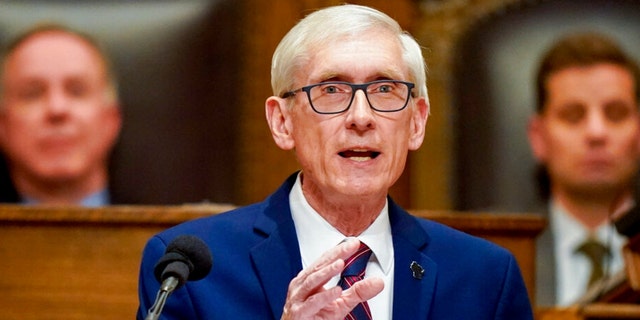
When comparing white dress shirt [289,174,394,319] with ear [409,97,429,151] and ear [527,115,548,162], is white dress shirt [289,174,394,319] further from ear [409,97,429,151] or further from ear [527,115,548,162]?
ear [527,115,548,162]

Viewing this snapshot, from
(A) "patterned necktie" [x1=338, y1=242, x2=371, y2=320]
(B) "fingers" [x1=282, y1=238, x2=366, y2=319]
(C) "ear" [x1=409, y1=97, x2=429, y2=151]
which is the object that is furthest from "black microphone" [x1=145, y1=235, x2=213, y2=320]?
(C) "ear" [x1=409, y1=97, x2=429, y2=151]

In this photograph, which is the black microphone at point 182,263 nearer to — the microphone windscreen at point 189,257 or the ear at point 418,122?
the microphone windscreen at point 189,257

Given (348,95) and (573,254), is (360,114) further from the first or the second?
(573,254)

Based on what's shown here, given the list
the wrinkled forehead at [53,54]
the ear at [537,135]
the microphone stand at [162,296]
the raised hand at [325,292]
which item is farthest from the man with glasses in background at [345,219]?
the ear at [537,135]

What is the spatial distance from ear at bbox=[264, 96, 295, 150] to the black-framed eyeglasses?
0.40ft

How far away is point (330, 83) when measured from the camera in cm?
284

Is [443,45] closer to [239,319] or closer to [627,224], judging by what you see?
[627,224]

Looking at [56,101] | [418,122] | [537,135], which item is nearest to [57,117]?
[56,101]

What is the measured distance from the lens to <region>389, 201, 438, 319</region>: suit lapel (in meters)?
2.80

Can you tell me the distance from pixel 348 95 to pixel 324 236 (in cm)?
35

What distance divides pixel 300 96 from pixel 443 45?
12.7ft

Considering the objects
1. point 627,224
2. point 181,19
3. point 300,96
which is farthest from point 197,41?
point 300,96

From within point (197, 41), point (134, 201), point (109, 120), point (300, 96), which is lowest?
point (134, 201)

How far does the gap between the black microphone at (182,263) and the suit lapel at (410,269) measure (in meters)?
0.55
